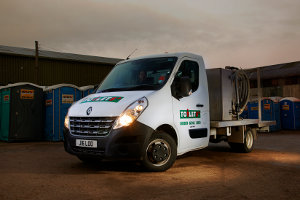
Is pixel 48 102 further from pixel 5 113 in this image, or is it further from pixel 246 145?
pixel 246 145

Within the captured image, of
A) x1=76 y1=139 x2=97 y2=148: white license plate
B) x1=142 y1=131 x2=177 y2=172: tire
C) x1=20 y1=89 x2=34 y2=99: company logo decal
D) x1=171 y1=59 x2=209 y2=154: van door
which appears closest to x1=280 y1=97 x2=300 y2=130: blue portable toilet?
x1=171 y1=59 x2=209 y2=154: van door

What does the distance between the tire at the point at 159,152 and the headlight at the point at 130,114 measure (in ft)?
1.65

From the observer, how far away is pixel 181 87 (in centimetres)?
548

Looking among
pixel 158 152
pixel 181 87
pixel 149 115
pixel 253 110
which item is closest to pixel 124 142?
pixel 149 115

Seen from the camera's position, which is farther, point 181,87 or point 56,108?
point 56,108

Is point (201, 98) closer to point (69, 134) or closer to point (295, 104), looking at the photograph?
point (69, 134)

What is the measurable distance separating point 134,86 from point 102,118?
0.95 metres

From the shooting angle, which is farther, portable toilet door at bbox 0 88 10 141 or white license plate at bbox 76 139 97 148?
portable toilet door at bbox 0 88 10 141

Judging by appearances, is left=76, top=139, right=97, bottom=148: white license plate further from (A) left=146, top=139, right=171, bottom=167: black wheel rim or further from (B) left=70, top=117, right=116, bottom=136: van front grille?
(A) left=146, top=139, right=171, bottom=167: black wheel rim

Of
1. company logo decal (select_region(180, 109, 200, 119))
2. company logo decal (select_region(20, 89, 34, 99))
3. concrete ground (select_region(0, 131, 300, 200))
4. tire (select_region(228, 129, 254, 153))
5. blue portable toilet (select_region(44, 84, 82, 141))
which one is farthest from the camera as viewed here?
blue portable toilet (select_region(44, 84, 82, 141))

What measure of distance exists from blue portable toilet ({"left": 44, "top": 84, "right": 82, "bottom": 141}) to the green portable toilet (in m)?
0.29

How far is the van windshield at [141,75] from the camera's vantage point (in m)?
5.57

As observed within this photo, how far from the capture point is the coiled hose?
757 cm

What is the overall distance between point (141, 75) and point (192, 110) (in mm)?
1183
